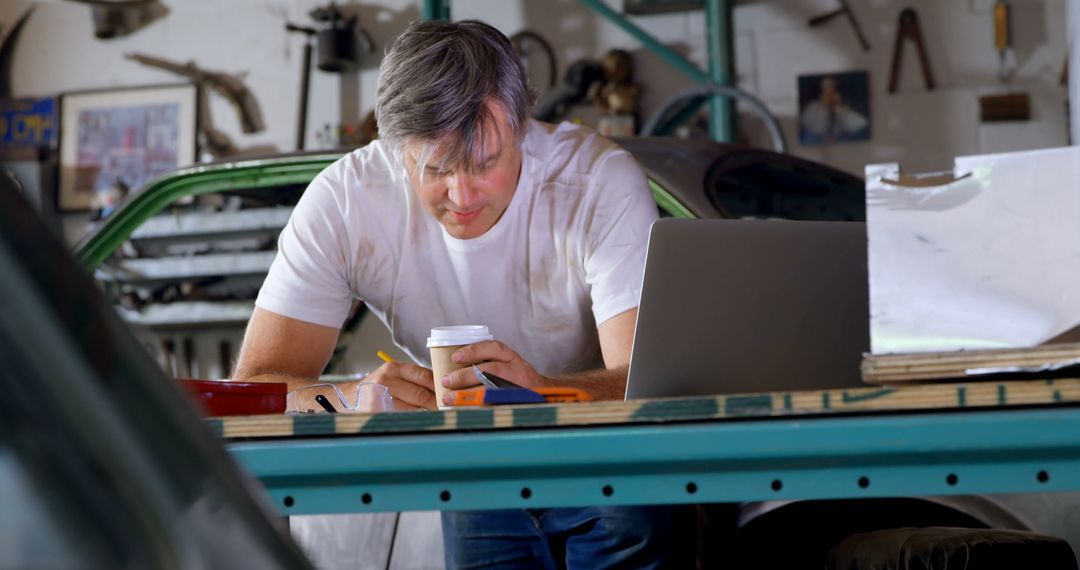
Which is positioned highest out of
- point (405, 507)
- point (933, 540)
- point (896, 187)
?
point (896, 187)

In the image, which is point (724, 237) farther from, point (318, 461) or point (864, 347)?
point (318, 461)

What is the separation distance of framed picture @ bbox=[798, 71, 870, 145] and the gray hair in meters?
3.57

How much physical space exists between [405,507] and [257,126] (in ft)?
17.2

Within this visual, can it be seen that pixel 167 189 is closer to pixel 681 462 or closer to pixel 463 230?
pixel 463 230

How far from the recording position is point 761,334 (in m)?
1.06

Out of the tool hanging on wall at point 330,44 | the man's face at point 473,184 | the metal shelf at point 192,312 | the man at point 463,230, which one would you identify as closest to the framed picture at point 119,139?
the tool hanging on wall at point 330,44

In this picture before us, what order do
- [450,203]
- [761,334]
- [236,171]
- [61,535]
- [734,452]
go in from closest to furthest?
[61,535]
[734,452]
[761,334]
[450,203]
[236,171]

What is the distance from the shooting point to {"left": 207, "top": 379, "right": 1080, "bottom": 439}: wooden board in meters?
0.78

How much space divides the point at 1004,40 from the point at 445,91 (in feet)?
12.5

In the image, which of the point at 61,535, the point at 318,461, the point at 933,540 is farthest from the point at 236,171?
the point at 61,535

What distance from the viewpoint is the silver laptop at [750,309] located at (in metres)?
1.02

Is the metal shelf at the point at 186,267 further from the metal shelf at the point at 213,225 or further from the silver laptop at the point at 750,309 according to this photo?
the silver laptop at the point at 750,309

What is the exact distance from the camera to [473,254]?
187 centimetres

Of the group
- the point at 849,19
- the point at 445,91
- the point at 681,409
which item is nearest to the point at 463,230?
the point at 445,91
